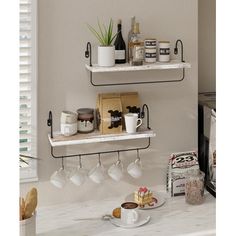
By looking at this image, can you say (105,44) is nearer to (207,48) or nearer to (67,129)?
(67,129)

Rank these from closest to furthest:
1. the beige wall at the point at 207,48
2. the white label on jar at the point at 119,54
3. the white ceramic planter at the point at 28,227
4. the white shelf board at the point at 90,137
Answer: the white ceramic planter at the point at 28,227 < the white shelf board at the point at 90,137 < the white label on jar at the point at 119,54 < the beige wall at the point at 207,48

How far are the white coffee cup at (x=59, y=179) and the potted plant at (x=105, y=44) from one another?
53 centimetres

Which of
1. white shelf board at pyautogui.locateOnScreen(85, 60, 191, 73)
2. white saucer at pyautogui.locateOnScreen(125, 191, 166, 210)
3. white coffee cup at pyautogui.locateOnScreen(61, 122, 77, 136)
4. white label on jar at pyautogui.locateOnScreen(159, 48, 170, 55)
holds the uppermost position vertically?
white label on jar at pyautogui.locateOnScreen(159, 48, 170, 55)

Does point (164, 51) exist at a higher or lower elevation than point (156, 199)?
higher

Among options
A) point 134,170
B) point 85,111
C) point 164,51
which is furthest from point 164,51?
point 134,170

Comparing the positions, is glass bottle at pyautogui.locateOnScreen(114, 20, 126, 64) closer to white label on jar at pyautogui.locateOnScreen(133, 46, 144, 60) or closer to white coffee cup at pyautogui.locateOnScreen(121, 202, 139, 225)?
white label on jar at pyautogui.locateOnScreen(133, 46, 144, 60)

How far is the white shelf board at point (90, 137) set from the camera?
6.25 ft

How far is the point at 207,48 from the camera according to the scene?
246 cm

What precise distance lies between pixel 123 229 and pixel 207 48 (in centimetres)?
118

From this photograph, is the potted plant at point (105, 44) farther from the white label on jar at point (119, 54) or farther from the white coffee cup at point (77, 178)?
the white coffee cup at point (77, 178)

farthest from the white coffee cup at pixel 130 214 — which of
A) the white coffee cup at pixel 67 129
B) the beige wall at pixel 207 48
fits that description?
the beige wall at pixel 207 48

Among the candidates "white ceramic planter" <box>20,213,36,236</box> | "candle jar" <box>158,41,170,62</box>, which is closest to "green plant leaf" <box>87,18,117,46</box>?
"candle jar" <box>158,41,170,62</box>

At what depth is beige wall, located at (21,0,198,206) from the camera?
197 cm
